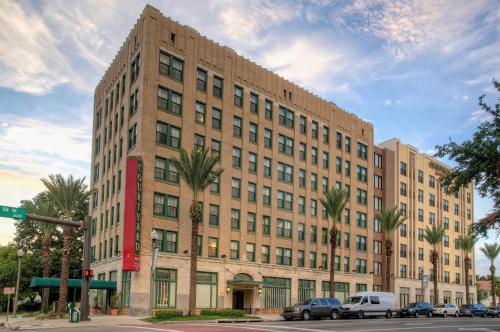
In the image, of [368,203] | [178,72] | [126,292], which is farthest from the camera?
[368,203]

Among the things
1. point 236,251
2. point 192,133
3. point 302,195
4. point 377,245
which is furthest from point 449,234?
point 192,133

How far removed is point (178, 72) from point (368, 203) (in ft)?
114

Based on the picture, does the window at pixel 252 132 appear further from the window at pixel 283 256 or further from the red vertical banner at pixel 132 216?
the red vertical banner at pixel 132 216

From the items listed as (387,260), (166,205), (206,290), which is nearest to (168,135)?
(166,205)

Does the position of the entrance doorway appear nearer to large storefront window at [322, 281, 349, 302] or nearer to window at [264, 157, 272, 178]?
window at [264, 157, 272, 178]

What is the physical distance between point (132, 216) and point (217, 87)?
54.5 feet

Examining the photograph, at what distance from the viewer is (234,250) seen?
55.3 metres

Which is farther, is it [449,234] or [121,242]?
[449,234]

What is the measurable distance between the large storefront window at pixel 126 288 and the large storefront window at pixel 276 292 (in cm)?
1569

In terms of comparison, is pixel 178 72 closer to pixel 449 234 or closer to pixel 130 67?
pixel 130 67

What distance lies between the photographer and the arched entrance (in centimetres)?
5478

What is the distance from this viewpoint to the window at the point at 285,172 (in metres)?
62.0

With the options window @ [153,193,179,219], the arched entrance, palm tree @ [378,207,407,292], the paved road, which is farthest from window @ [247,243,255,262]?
palm tree @ [378,207,407,292]

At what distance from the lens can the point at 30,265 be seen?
75.0 m
